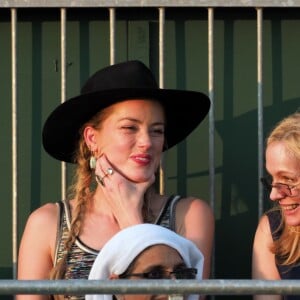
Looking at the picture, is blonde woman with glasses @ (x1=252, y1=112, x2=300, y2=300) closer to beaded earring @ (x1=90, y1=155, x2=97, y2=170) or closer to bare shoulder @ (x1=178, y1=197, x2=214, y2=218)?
bare shoulder @ (x1=178, y1=197, x2=214, y2=218)

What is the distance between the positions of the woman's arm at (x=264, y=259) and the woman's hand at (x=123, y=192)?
1.41 feet

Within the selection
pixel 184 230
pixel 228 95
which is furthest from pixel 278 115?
pixel 184 230

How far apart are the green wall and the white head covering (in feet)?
3.79

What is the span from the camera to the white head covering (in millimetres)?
2303

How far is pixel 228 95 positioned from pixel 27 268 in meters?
1.00

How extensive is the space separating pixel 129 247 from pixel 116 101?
0.91 metres

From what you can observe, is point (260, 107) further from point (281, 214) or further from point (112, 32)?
point (112, 32)

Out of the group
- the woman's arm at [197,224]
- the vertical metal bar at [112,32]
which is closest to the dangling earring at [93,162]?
the woman's arm at [197,224]

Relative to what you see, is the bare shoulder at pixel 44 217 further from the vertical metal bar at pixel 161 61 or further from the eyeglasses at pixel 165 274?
the eyeglasses at pixel 165 274

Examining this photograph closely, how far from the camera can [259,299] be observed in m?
3.21

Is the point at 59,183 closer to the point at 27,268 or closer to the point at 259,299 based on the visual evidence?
the point at 27,268

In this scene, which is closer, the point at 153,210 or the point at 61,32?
the point at 153,210

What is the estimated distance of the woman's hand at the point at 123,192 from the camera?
121 inches

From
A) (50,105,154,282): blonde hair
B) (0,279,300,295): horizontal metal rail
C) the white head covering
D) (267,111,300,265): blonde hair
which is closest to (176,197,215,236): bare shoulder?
(50,105,154,282): blonde hair
